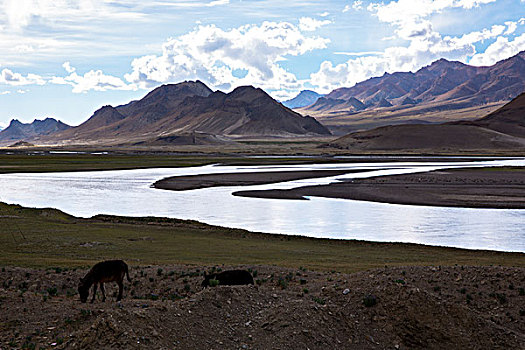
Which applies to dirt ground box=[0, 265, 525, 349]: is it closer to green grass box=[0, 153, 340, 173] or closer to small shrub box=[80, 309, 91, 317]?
small shrub box=[80, 309, 91, 317]

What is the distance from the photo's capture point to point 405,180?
7819 centimetres

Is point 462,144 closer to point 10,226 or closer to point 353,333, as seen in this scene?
point 10,226

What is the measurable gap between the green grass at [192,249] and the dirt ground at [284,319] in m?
7.45

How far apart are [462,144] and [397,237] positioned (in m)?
175

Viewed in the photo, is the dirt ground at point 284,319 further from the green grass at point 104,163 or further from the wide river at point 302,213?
the green grass at point 104,163

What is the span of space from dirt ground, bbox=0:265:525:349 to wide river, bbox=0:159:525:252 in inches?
802

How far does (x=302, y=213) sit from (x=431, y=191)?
77.2ft

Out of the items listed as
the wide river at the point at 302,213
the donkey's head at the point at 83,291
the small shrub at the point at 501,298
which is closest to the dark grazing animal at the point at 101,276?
the donkey's head at the point at 83,291

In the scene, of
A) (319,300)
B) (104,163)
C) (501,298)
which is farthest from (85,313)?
(104,163)

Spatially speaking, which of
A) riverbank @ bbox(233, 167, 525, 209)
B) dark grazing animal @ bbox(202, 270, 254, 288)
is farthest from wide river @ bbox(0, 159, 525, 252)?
dark grazing animal @ bbox(202, 270, 254, 288)

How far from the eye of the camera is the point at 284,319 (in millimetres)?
12547

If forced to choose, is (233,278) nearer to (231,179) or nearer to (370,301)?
(370,301)

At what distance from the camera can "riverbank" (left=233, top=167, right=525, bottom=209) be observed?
5678 centimetres

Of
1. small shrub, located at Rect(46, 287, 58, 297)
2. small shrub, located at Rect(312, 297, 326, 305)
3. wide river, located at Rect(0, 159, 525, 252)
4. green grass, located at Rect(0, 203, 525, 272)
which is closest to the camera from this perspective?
small shrub, located at Rect(312, 297, 326, 305)
